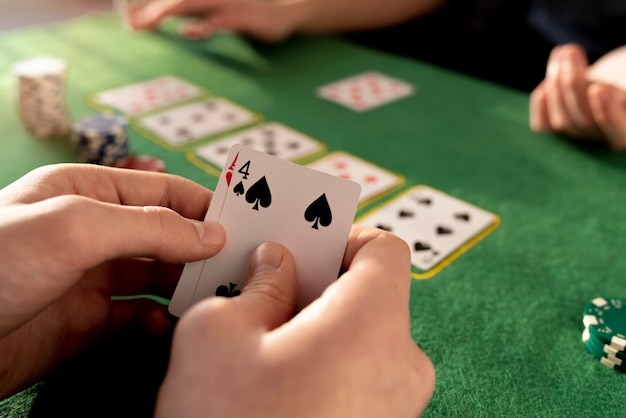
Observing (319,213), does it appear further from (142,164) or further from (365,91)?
(365,91)

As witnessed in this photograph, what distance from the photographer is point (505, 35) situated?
304 cm

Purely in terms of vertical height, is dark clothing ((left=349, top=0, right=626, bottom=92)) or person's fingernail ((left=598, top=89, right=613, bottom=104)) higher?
person's fingernail ((left=598, top=89, right=613, bottom=104))

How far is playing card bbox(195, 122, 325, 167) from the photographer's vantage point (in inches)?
65.9

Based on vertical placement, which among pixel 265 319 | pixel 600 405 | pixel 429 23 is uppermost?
pixel 265 319

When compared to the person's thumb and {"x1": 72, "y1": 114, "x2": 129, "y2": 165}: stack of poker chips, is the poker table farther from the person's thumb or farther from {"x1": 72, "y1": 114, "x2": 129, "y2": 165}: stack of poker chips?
the person's thumb

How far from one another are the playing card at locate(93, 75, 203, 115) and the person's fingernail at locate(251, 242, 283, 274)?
1258 mm

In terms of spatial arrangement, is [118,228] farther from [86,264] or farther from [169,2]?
[169,2]

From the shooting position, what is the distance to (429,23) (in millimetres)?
3182

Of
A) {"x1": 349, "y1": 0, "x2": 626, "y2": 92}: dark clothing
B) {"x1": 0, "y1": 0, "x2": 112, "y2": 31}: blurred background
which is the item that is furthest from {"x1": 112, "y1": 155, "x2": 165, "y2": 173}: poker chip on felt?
{"x1": 0, "y1": 0, "x2": 112, "y2": 31}: blurred background

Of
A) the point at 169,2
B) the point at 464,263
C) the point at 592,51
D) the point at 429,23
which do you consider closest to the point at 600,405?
the point at 464,263

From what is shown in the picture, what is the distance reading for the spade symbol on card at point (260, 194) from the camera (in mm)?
913

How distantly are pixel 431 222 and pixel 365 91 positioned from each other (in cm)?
89

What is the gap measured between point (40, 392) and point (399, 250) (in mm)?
615

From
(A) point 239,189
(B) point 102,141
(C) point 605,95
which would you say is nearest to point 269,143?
(B) point 102,141
